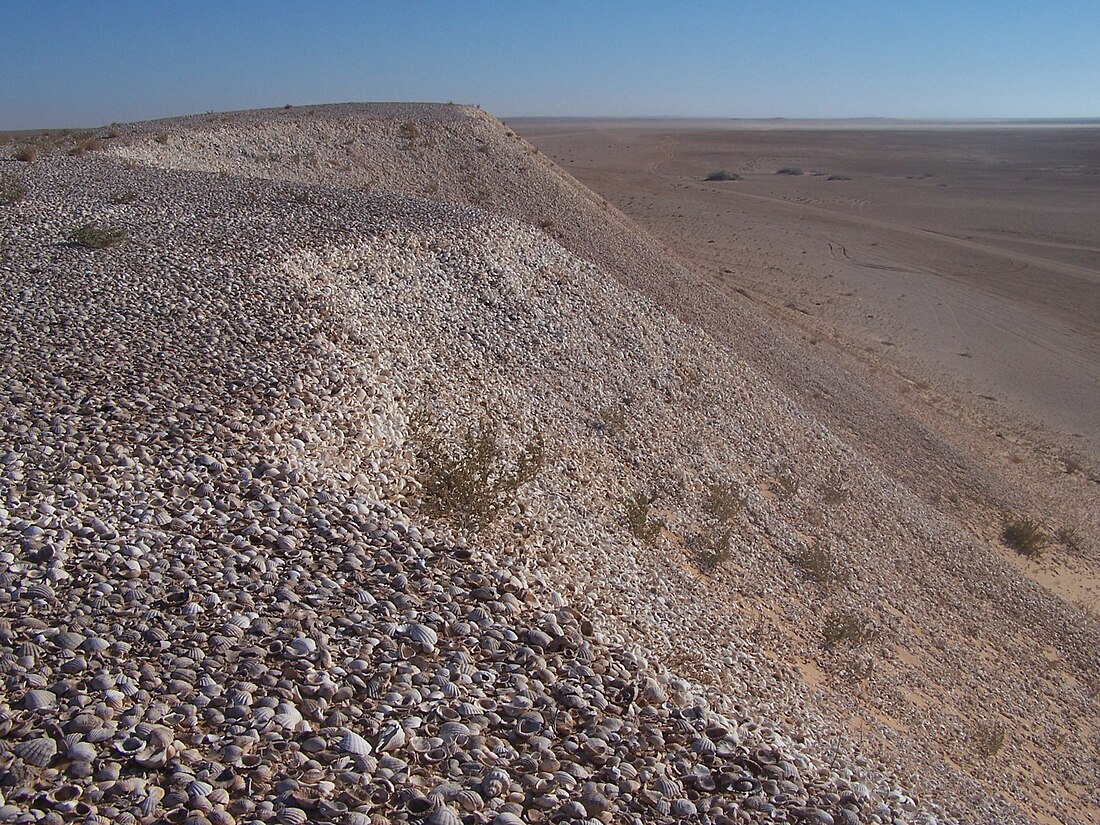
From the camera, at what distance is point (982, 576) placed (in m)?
10.7

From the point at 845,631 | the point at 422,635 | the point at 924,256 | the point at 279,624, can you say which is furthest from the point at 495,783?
the point at 924,256

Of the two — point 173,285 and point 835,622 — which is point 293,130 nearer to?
point 173,285

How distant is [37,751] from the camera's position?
125 inches

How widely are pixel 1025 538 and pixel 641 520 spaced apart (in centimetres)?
839

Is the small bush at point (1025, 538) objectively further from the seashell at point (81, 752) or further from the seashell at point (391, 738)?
the seashell at point (81, 752)

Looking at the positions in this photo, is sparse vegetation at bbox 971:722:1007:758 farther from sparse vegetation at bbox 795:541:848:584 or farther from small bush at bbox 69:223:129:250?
small bush at bbox 69:223:129:250

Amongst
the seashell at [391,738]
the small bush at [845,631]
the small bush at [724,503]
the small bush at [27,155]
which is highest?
the small bush at [27,155]

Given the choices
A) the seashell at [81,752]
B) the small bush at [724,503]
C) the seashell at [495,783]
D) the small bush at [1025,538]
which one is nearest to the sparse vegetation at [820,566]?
the small bush at [724,503]

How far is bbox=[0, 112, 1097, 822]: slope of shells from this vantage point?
366cm

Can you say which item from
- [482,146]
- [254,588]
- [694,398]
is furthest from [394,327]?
[482,146]

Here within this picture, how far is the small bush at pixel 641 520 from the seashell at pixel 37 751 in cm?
549

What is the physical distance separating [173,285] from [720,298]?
1275 cm

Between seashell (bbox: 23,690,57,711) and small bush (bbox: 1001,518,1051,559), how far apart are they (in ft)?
44.1

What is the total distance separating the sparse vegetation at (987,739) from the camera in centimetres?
730
